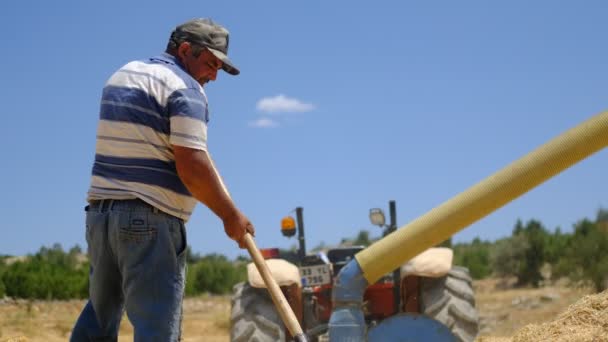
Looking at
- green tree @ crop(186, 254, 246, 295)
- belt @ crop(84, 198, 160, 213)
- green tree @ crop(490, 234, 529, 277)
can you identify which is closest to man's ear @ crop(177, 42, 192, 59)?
belt @ crop(84, 198, 160, 213)

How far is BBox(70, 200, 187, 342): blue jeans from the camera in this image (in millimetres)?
3568

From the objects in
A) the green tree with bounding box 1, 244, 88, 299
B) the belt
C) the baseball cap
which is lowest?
the belt

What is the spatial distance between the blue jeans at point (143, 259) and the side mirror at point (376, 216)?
14.3ft

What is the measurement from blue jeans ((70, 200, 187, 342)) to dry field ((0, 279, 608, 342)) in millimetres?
8999

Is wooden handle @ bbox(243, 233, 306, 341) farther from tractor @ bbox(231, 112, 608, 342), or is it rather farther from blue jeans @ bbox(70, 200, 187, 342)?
blue jeans @ bbox(70, 200, 187, 342)

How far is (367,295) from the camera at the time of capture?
8.43 m

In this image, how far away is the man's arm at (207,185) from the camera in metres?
3.54

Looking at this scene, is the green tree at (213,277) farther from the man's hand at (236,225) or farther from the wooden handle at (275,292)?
the man's hand at (236,225)

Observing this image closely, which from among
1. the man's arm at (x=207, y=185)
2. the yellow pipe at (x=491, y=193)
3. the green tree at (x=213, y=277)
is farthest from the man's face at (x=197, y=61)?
the green tree at (x=213, y=277)

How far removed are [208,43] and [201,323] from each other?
16193 millimetres

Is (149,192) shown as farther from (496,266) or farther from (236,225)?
(496,266)

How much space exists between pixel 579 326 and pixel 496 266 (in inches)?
1265

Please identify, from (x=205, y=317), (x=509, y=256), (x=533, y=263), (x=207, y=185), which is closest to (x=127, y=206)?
(x=207, y=185)

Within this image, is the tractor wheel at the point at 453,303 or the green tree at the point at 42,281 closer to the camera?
the tractor wheel at the point at 453,303
